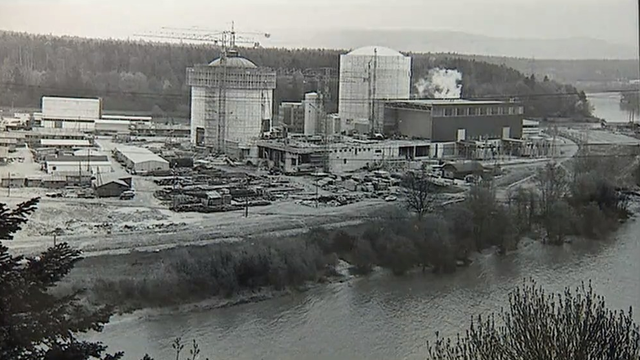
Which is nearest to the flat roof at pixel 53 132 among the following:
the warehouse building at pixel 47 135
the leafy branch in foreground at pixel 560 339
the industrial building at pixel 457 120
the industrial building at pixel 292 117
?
the warehouse building at pixel 47 135

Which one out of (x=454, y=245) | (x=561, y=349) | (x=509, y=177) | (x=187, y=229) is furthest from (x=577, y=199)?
(x=561, y=349)

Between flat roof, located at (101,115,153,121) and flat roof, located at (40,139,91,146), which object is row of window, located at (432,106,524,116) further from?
flat roof, located at (40,139,91,146)

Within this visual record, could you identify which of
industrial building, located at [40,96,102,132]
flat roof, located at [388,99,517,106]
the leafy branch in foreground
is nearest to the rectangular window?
flat roof, located at [388,99,517,106]

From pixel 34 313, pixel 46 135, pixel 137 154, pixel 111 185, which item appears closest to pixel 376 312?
pixel 111 185

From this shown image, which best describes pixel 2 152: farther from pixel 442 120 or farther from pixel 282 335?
pixel 442 120

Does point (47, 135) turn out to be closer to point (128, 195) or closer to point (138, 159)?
point (138, 159)

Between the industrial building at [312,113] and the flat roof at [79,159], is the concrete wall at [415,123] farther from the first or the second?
the flat roof at [79,159]
